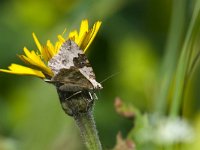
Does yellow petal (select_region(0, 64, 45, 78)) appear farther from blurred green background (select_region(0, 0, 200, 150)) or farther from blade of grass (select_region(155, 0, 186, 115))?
blurred green background (select_region(0, 0, 200, 150))

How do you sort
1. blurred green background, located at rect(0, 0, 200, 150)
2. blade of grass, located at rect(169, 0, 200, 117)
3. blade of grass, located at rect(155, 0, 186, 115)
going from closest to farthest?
blade of grass, located at rect(169, 0, 200, 117), blade of grass, located at rect(155, 0, 186, 115), blurred green background, located at rect(0, 0, 200, 150)

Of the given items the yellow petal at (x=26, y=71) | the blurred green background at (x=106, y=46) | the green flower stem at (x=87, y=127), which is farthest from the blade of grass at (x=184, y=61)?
the blurred green background at (x=106, y=46)

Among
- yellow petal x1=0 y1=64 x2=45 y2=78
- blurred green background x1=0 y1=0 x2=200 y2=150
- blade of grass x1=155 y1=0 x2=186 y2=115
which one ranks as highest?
yellow petal x1=0 y1=64 x2=45 y2=78

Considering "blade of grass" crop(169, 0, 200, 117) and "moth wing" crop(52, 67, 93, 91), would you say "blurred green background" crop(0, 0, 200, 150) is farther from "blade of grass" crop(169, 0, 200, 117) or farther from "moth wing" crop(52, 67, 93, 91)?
"moth wing" crop(52, 67, 93, 91)

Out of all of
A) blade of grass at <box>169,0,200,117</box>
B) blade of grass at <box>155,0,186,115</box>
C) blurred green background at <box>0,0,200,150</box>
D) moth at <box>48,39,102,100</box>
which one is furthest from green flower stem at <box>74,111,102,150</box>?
blurred green background at <box>0,0,200,150</box>

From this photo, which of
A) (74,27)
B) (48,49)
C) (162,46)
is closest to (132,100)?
(162,46)

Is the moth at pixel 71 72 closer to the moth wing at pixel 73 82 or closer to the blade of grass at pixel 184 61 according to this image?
the moth wing at pixel 73 82

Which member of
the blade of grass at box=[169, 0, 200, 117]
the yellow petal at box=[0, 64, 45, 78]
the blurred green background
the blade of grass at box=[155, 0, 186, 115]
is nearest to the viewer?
the yellow petal at box=[0, 64, 45, 78]

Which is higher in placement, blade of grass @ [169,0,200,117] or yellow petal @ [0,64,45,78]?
yellow petal @ [0,64,45,78]

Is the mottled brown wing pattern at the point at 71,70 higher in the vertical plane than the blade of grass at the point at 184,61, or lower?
higher

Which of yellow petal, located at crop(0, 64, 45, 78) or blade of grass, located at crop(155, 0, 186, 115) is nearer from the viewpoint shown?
yellow petal, located at crop(0, 64, 45, 78)
